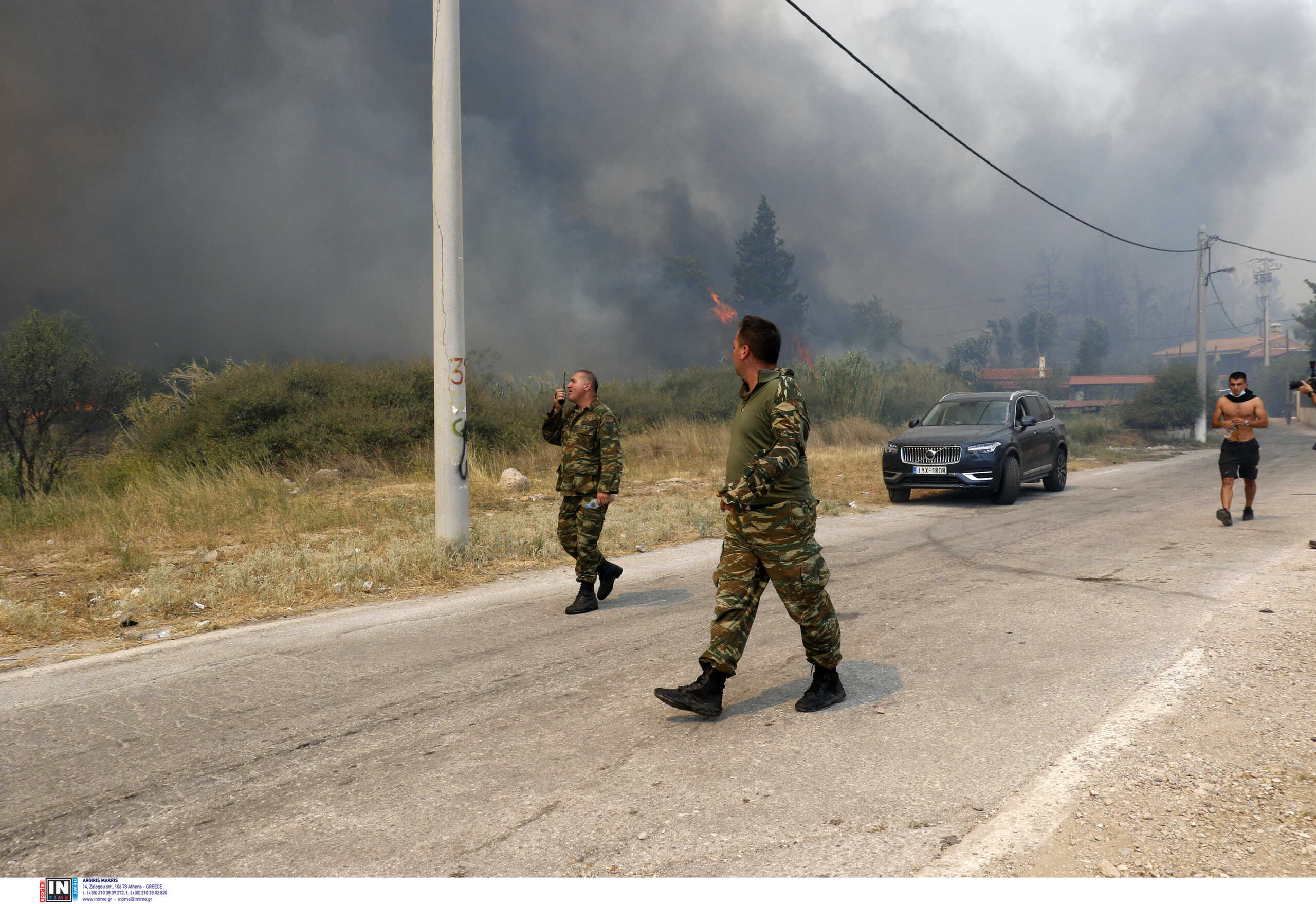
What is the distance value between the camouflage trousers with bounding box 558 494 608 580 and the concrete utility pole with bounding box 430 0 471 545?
2.30 meters

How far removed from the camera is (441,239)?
866 centimetres

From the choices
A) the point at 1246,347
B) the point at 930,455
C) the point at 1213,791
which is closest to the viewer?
the point at 1213,791

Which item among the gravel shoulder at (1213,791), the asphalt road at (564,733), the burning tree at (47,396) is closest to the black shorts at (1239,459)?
the asphalt road at (564,733)

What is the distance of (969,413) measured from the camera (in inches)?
575

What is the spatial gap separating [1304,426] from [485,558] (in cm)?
5496

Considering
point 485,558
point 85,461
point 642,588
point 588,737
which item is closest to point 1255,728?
point 588,737

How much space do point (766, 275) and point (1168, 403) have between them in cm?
5780

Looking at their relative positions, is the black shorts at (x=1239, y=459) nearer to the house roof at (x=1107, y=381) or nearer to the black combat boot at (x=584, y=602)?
the black combat boot at (x=584, y=602)

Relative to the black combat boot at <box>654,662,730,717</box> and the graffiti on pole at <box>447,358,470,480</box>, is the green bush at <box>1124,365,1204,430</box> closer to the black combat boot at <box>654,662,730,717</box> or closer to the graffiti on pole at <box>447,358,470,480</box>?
the graffiti on pole at <box>447,358,470,480</box>

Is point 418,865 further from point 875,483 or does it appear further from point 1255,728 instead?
point 875,483

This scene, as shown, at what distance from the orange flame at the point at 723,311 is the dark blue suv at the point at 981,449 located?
2751 inches

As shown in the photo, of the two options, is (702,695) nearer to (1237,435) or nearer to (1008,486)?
(1237,435)

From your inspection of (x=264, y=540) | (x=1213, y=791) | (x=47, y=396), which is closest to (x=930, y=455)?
(x=264, y=540)

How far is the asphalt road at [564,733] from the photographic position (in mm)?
2855
